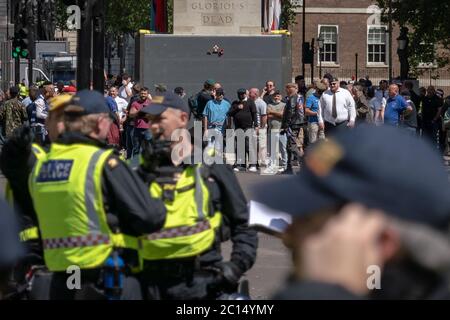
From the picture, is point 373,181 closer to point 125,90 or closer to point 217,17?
point 125,90

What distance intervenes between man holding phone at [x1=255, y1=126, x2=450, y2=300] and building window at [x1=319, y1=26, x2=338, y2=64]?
72.3m

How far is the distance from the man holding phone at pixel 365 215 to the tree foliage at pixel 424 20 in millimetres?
47163

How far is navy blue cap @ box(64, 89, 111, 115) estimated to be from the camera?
6.30 m

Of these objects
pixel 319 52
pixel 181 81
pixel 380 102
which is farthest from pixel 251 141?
pixel 319 52

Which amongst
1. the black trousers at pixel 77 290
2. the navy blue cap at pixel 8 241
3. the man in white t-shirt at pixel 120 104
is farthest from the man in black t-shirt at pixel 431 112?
the navy blue cap at pixel 8 241

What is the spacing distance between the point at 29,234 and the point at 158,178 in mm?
677

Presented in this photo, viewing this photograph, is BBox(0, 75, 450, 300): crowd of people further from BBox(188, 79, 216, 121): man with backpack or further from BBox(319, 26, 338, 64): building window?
BBox(319, 26, 338, 64): building window

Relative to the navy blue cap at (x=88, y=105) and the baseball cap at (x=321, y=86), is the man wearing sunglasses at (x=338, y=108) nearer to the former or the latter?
the baseball cap at (x=321, y=86)

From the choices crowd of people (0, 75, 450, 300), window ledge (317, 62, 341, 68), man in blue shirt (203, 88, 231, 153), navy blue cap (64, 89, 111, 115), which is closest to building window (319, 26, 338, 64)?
window ledge (317, 62, 341, 68)

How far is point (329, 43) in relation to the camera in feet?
246
